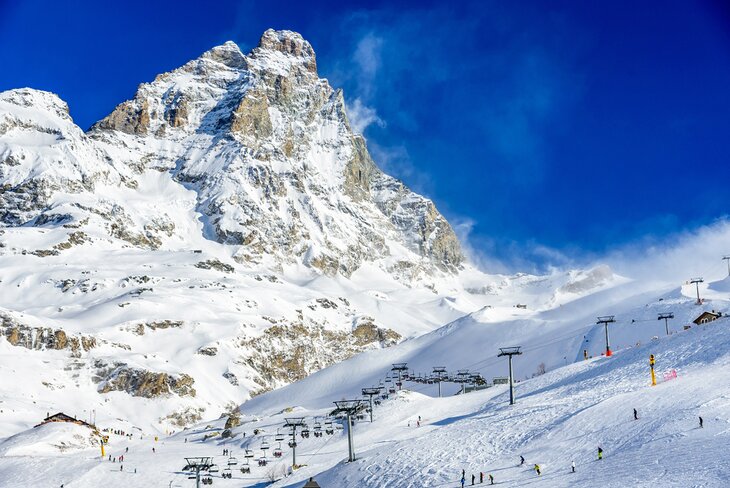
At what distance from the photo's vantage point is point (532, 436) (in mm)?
50312

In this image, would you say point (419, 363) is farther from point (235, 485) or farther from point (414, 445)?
point (414, 445)

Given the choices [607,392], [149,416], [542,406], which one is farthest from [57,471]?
[149,416]

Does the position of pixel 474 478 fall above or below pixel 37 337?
below

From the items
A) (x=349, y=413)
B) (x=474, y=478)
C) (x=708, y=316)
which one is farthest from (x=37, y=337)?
(x=474, y=478)

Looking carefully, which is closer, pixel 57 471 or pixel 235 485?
pixel 235 485

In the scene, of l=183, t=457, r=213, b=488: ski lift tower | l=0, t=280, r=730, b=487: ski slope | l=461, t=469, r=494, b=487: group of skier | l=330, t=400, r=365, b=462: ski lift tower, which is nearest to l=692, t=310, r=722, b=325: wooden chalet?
l=0, t=280, r=730, b=487: ski slope

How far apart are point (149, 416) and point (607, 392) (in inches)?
4989

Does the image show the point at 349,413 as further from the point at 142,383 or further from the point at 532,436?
the point at 142,383

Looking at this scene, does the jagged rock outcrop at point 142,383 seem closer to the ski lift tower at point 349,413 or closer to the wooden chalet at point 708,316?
the ski lift tower at point 349,413

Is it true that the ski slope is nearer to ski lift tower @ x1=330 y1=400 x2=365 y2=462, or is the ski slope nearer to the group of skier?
the group of skier

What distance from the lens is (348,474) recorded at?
54.2 m

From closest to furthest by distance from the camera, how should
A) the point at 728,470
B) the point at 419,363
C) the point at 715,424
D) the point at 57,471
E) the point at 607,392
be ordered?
the point at 728,470 → the point at 715,424 → the point at 607,392 → the point at 57,471 → the point at 419,363

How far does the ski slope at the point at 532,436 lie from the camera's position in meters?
38.8

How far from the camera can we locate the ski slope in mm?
38844
